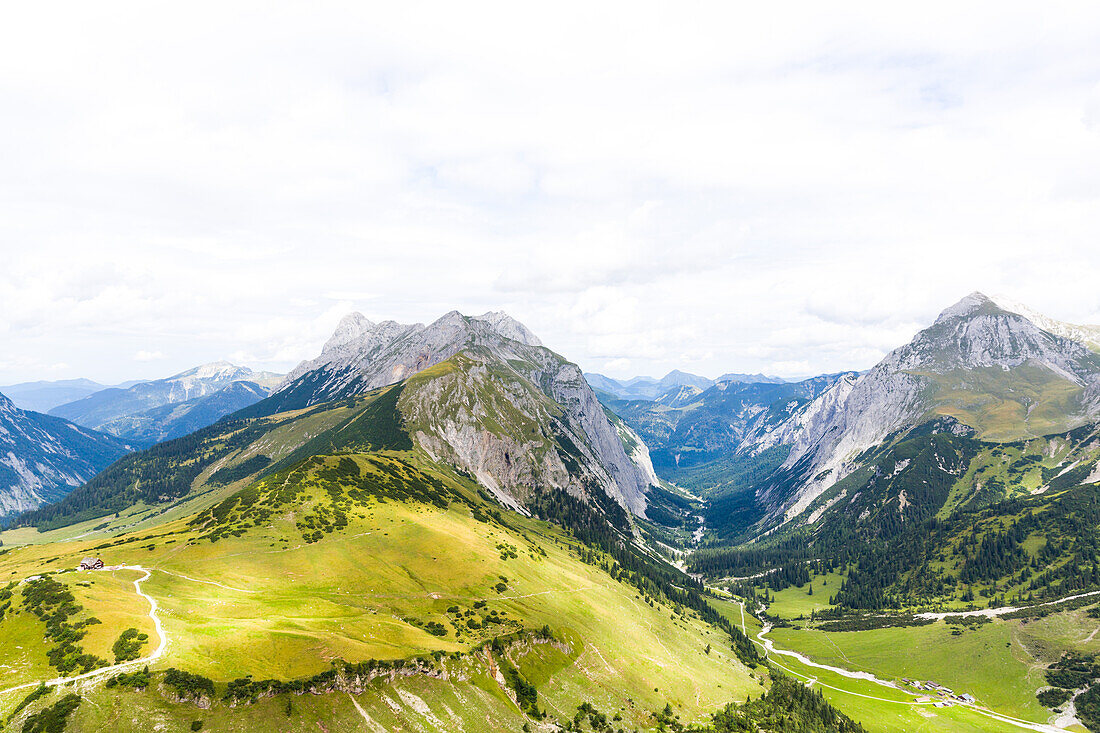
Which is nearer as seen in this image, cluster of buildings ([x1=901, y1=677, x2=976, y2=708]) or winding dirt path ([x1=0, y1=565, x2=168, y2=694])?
winding dirt path ([x1=0, y1=565, x2=168, y2=694])

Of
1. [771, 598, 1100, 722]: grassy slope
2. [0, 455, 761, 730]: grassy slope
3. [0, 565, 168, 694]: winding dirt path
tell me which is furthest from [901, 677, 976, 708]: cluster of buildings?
[0, 565, 168, 694]: winding dirt path

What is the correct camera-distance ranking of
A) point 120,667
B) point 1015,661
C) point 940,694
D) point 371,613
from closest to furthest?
point 120,667 < point 371,613 < point 940,694 < point 1015,661

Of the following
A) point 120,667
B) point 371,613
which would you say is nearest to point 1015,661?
point 371,613

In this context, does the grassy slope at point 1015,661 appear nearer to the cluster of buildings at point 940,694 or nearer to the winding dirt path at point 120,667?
the cluster of buildings at point 940,694

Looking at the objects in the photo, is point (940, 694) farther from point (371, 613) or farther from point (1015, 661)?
point (371, 613)

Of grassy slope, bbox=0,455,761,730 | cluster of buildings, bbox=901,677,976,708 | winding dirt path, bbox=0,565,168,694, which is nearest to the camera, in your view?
winding dirt path, bbox=0,565,168,694

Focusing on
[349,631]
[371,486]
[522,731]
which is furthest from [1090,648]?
[371,486]

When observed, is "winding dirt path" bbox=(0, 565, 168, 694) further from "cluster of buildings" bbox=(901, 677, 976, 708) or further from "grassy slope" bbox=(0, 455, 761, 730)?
"cluster of buildings" bbox=(901, 677, 976, 708)

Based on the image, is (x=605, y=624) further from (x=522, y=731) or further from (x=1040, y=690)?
(x=1040, y=690)

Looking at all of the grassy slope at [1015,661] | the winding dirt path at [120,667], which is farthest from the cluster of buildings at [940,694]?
the winding dirt path at [120,667]
